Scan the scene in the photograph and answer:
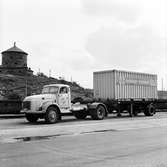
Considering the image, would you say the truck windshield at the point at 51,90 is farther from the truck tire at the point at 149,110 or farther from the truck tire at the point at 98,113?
the truck tire at the point at 149,110

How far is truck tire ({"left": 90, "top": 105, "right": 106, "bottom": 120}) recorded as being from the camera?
23484 millimetres

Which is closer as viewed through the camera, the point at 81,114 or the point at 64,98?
the point at 64,98

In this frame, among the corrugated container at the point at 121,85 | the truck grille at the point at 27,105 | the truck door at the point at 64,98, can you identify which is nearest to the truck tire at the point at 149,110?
the corrugated container at the point at 121,85

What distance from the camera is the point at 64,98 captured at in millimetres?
21594

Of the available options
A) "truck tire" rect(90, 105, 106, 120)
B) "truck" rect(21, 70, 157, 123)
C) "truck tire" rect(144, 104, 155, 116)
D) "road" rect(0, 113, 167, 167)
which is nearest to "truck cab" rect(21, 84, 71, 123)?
"truck" rect(21, 70, 157, 123)

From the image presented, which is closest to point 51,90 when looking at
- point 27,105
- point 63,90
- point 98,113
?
point 63,90

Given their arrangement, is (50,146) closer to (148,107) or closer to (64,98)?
(64,98)

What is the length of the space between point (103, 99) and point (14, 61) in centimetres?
5775

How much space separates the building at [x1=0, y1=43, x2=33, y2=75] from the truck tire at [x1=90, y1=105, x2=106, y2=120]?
180 feet

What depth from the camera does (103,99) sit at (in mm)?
26344

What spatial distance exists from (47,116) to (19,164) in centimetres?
1187

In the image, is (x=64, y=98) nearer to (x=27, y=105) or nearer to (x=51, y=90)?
(x=51, y=90)

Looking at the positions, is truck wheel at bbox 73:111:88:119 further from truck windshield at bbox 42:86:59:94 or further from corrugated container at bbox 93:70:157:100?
truck windshield at bbox 42:86:59:94

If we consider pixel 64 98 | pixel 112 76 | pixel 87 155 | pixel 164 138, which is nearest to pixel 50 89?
pixel 64 98
